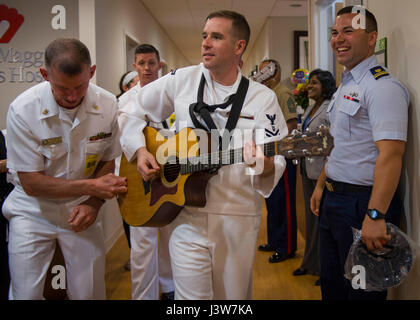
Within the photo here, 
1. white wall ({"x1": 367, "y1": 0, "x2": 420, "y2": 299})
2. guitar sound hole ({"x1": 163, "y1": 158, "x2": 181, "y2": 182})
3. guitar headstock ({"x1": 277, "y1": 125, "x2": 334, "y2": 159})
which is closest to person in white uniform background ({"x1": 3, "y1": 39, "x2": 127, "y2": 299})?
guitar sound hole ({"x1": 163, "y1": 158, "x2": 181, "y2": 182})

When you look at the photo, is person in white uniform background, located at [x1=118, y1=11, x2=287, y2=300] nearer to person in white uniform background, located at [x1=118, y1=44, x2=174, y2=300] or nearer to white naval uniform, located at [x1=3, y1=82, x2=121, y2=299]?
white naval uniform, located at [x1=3, y1=82, x2=121, y2=299]

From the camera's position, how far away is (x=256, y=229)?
1900mm

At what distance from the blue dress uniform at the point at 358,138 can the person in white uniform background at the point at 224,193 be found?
0.41 m

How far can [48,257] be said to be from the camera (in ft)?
6.71

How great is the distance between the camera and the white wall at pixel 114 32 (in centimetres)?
447

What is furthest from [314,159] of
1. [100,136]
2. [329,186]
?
[100,136]

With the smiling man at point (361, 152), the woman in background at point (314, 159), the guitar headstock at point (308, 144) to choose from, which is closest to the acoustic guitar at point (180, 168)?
the guitar headstock at point (308, 144)

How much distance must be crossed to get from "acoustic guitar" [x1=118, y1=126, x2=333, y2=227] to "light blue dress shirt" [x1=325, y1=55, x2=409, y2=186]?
0.52m

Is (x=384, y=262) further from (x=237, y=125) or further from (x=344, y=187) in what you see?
(x=237, y=125)

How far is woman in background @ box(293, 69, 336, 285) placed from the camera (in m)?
3.49

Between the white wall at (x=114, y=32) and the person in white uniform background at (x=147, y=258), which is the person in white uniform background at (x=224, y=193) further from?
the white wall at (x=114, y=32)

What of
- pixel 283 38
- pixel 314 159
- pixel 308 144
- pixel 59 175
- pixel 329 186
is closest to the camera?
pixel 308 144

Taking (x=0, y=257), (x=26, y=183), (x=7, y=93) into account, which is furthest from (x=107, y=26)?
(x=26, y=183)

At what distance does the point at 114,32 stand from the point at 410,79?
12.8 feet
